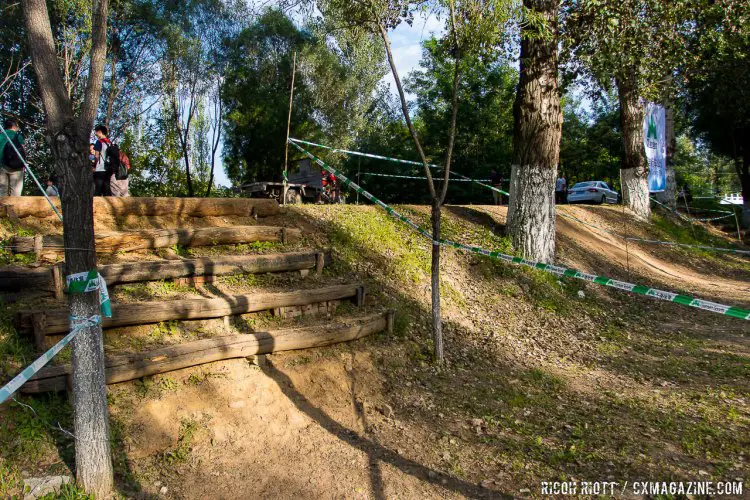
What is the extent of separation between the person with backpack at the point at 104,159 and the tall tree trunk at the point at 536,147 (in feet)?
22.4

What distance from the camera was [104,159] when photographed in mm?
8609

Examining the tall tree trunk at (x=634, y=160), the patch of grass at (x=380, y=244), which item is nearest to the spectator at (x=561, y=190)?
the tall tree trunk at (x=634, y=160)

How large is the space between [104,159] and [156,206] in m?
2.07

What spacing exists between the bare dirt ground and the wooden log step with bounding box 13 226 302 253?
22 cm

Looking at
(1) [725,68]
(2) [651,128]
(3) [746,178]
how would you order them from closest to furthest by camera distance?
(1) [725,68] < (2) [651,128] < (3) [746,178]

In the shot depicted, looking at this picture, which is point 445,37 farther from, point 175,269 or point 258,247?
point 175,269

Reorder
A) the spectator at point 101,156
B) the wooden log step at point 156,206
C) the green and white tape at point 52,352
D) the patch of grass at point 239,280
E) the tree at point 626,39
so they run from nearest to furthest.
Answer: the green and white tape at point 52,352
the patch of grass at point 239,280
the wooden log step at point 156,206
the spectator at point 101,156
the tree at point 626,39

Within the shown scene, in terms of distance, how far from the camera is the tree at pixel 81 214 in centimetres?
345

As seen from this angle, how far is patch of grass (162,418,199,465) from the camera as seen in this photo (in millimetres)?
4039

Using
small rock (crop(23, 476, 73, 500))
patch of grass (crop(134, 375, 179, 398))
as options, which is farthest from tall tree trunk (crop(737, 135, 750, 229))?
small rock (crop(23, 476, 73, 500))

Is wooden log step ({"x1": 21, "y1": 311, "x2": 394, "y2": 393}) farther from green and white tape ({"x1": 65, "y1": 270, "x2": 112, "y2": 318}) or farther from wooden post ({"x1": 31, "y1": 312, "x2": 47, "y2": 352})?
green and white tape ({"x1": 65, "y1": 270, "x2": 112, "y2": 318})

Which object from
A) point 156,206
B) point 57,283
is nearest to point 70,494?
point 57,283

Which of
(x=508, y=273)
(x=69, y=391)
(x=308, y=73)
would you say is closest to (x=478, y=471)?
(x=69, y=391)

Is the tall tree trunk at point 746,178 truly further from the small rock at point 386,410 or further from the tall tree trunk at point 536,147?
the small rock at point 386,410
